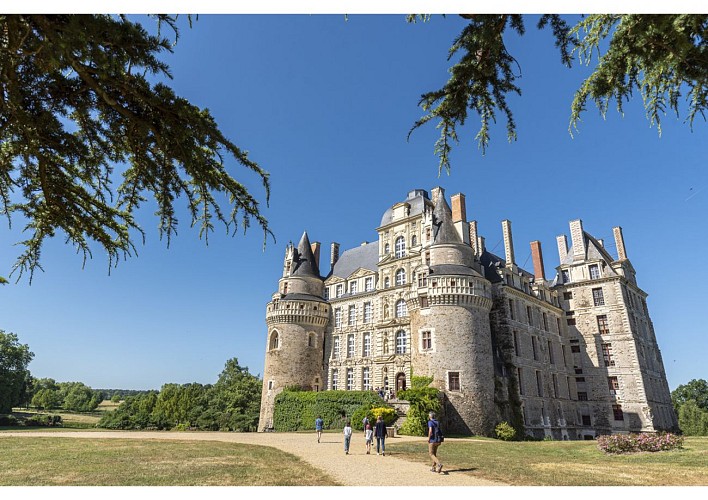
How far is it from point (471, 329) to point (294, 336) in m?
14.5

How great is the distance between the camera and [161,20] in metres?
5.47

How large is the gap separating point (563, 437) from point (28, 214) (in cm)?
3537

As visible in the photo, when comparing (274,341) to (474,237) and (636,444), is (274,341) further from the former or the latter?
(636,444)

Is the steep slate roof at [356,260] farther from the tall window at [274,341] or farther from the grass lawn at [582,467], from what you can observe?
the grass lawn at [582,467]

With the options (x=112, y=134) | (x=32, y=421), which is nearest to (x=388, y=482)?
(x=112, y=134)

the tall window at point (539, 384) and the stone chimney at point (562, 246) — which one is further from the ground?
the stone chimney at point (562, 246)

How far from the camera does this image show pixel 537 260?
37.1 m

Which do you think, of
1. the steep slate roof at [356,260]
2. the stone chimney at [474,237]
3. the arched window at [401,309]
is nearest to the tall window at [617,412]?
the stone chimney at [474,237]

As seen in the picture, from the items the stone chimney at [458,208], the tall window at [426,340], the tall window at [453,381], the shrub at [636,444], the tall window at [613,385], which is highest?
the stone chimney at [458,208]

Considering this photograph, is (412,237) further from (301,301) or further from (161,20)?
(161,20)

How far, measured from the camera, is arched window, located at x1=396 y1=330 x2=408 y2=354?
31.0 m

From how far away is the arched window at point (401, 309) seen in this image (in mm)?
31711

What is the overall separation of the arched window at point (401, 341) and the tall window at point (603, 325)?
A: 17555 millimetres

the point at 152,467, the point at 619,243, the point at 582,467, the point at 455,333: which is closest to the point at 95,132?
the point at 152,467
